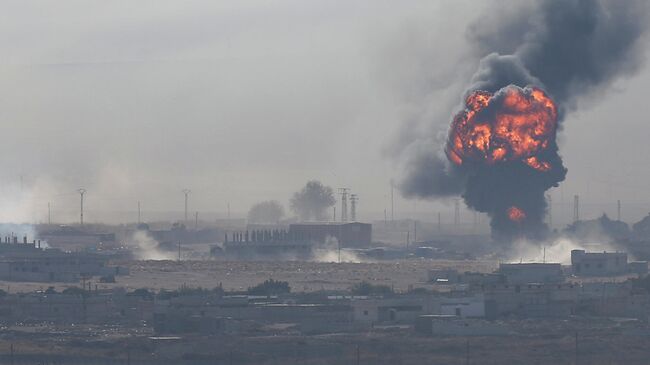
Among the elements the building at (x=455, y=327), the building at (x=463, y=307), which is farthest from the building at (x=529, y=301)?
the building at (x=455, y=327)

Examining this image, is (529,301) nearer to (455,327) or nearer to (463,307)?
(463,307)

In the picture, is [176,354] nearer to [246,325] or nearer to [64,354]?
[64,354]

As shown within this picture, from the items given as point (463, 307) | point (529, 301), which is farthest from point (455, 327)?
point (529, 301)

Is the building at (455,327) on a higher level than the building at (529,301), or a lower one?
lower

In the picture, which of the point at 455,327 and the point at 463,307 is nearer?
the point at 455,327

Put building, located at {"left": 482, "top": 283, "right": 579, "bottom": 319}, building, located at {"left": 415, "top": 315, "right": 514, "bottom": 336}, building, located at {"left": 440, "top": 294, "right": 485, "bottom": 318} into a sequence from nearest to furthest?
building, located at {"left": 415, "top": 315, "right": 514, "bottom": 336} < building, located at {"left": 440, "top": 294, "right": 485, "bottom": 318} < building, located at {"left": 482, "top": 283, "right": 579, "bottom": 319}

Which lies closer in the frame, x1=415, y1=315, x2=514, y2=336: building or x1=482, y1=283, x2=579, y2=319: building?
x1=415, y1=315, x2=514, y2=336: building

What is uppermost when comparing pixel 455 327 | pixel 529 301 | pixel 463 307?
pixel 529 301

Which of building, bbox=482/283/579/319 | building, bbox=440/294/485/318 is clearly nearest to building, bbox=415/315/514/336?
building, bbox=440/294/485/318

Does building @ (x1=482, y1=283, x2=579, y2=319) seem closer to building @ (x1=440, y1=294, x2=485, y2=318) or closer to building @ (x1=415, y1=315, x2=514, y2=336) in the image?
building @ (x1=440, y1=294, x2=485, y2=318)

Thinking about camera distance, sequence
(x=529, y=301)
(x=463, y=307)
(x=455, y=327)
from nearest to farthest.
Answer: (x=455, y=327), (x=463, y=307), (x=529, y=301)

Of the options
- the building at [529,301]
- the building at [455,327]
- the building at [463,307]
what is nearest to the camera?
the building at [455,327]

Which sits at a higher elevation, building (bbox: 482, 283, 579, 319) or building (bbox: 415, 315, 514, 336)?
building (bbox: 482, 283, 579, 319)

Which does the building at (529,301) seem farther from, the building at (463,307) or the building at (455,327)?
the building at (455,327)
